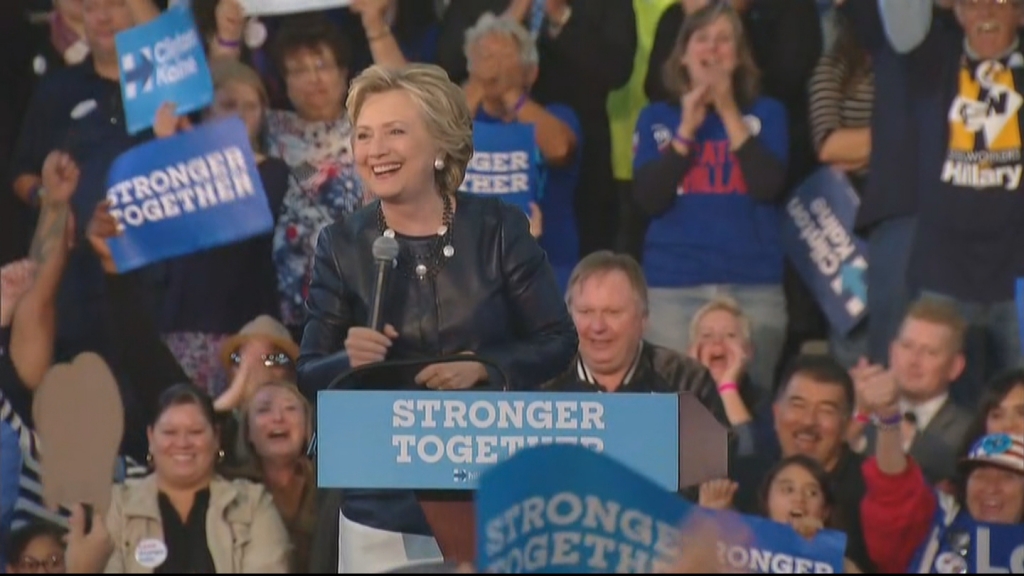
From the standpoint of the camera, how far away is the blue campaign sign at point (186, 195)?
562 centimetres

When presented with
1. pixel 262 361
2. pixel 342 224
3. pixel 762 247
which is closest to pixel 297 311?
pixel 262 361

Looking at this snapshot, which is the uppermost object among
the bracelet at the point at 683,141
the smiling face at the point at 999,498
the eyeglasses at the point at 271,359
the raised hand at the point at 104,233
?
the bracelet at the point at 683,141

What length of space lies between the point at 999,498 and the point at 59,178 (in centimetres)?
271

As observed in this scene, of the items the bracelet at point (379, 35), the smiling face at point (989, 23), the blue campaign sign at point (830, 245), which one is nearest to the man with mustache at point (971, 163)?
the smiling face at point (989, 23)

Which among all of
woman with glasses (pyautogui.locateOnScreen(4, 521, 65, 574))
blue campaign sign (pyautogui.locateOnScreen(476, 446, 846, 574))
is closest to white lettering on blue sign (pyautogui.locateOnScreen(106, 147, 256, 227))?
woman with glasses (pyautogui.locateOnScreen(4, 521, 65, 574))

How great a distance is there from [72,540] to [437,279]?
234 cm

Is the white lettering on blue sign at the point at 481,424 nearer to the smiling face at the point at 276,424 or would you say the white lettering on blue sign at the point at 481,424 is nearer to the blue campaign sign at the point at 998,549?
the blue campaign sign at the point at 998,549

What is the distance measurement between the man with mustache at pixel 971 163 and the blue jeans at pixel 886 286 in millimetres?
38

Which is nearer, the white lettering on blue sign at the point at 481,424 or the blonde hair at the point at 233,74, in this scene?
the white lettering on blue sign at the point at 481,424

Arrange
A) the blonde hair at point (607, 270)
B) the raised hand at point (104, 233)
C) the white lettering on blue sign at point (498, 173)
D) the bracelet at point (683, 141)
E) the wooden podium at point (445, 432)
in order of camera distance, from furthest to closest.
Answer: the raised hand at point (104, 233) < the bracelet at point (683, 141) < the blonde hair at point (607, 270) < the white lettering on blue sign at point (498, 173) < the wooden podium at point (445, 432)

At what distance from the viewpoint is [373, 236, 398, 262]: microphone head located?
3582mm

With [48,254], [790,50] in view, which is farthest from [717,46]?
[48,254]

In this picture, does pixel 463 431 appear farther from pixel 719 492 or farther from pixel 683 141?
pixel 683 141

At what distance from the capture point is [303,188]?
548cm
